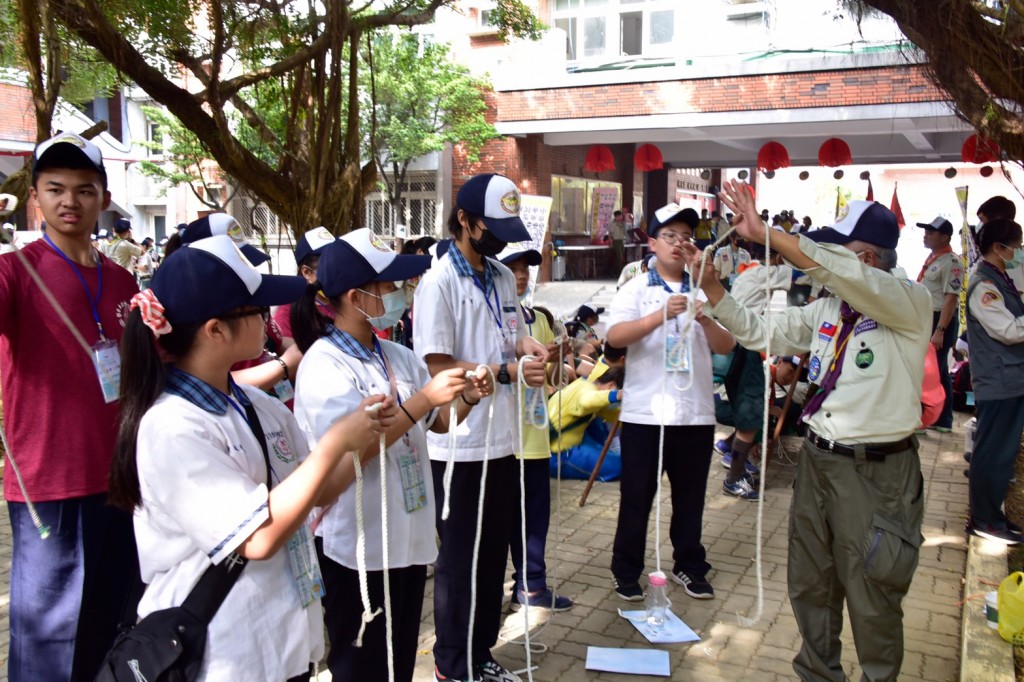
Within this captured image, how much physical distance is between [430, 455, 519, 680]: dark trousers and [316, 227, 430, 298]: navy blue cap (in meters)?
1.04

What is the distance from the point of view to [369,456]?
7.57ft

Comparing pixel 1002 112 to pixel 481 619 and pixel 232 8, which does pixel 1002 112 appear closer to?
pixel 481 619

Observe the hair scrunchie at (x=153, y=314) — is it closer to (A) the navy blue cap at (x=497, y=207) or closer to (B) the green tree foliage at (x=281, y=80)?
(A) the navy blue cap at (x=497, y=207)

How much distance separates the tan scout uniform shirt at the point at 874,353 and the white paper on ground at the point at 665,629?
1333 mm

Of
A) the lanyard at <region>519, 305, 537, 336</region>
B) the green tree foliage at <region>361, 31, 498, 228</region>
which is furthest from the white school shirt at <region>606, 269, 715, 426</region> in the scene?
the green tree foliage at <region>361, 31, 498, 228</region>

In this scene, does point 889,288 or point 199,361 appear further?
point 889,288

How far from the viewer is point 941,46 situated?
3.45m

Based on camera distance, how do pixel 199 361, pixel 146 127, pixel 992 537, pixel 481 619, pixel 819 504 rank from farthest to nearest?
1. pixel 146 127
2. pixel 992 537
3. pixel 481 619
4. pixel 819 504
5. pixel 199 361

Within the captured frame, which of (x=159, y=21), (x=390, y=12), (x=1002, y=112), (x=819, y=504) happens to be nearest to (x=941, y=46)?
(x=1002, y=112)

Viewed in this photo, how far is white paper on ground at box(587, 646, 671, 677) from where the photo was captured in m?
3.51

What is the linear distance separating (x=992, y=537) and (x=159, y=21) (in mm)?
7204

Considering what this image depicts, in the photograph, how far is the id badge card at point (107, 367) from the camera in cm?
255

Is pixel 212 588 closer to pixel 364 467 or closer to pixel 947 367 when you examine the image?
pixel 364 467

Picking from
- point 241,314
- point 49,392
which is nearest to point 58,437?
point 49,392
